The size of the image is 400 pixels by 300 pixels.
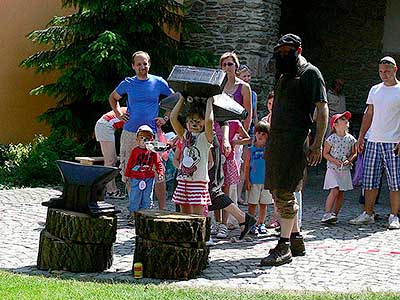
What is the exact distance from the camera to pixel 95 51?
40.2ft

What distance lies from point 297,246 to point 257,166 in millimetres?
1352

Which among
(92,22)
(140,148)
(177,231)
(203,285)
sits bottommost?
(203,285)

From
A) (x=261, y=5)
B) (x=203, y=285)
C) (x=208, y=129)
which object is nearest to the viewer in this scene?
(x=203, y=285)

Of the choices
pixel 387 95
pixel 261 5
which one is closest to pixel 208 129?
pixel 387 95

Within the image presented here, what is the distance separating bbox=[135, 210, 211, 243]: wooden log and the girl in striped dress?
28.7 inches

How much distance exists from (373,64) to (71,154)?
929cm

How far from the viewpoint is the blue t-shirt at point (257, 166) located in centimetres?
840

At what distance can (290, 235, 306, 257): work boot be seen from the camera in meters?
7.29

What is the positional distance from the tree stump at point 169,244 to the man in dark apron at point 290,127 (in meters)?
0.81

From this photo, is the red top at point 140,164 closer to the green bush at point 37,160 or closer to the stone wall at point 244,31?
the green bush at point 37,160

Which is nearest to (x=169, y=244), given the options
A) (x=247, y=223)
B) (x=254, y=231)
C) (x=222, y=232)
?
(x=247, y=223)

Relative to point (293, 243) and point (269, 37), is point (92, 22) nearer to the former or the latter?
point (269, 37)

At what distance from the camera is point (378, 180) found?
9141 millimetres

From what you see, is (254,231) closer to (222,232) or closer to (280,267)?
(222,232)
